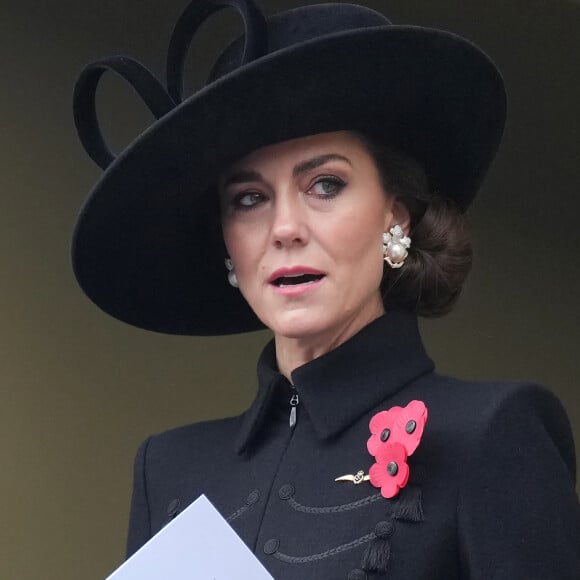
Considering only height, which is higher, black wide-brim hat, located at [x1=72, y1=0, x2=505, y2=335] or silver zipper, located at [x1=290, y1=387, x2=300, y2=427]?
black wide-brim hat, located at [x1=72, y1=0, x2=505, y2=335]

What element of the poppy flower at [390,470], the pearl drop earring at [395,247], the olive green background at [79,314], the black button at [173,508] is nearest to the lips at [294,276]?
the pearl drop earring at [395,247]

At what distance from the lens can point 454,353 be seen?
3152 millimetres

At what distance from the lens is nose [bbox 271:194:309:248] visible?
4.94 feet

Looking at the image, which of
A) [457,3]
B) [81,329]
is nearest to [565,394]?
[457,3]

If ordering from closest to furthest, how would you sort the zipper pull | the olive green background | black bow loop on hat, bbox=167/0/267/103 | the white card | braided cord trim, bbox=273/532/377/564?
1. the white card
2. braided cord trim, bbox=273/532/377/564
3. black bow loop on hat, bbox=167/0/267/103
4. the zipper pull
5. the olive green background

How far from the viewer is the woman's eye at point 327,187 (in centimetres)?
154

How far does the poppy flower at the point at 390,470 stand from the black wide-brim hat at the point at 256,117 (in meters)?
0.41

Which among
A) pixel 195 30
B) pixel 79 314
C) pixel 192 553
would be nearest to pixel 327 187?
pixel 195 30

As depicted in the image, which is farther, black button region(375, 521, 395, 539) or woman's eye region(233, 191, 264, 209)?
woman's eye region(233, 191, 264, 209)

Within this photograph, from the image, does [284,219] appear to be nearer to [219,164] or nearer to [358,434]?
[219,164]

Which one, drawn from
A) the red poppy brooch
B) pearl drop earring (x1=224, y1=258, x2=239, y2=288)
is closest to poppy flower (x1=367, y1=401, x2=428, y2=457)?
the red poppy brooch

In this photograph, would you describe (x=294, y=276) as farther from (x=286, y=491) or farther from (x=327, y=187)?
(x=286, y=491)

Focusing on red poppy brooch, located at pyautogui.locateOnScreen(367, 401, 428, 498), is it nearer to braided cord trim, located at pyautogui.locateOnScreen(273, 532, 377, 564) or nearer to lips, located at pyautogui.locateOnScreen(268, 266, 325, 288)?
braided cord trim, located at pyautogui.locateOnScreen(273, 532, 377, 564)

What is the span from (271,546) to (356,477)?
130 millimetres
